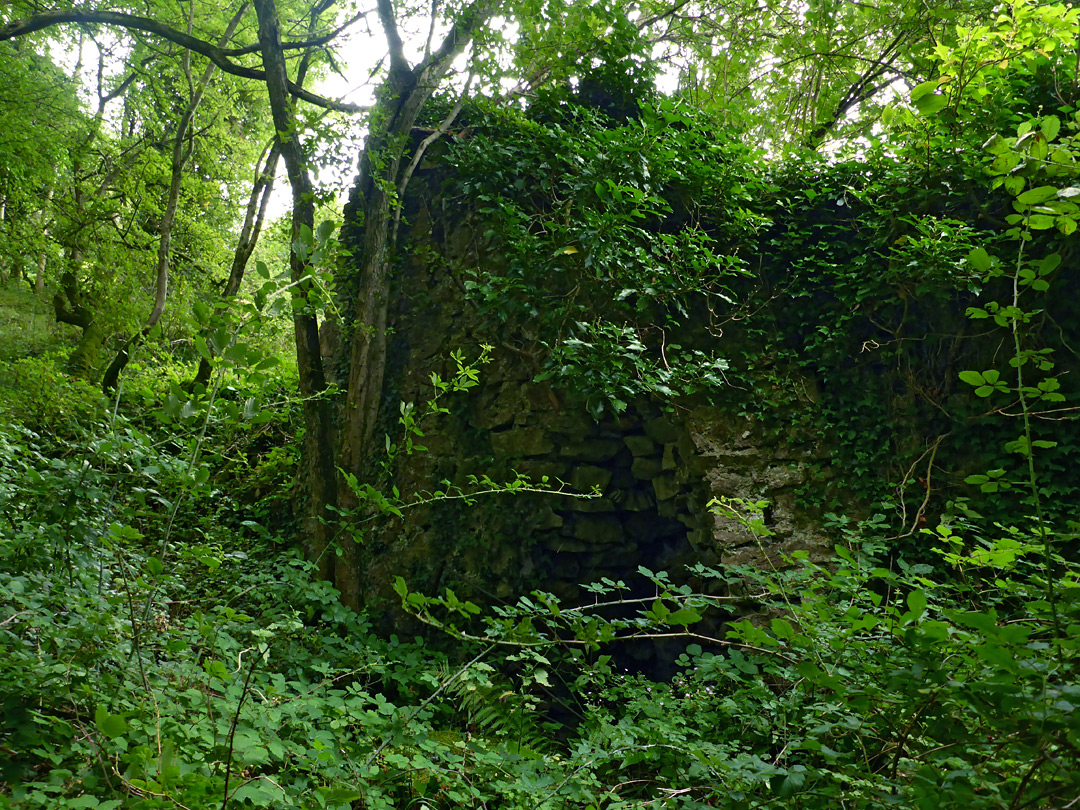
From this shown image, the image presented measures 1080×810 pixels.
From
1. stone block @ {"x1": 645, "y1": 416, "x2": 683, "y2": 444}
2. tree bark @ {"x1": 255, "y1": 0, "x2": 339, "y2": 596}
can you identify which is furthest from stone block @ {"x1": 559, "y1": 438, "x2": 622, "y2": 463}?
tree bark @ {"x1": 255, "y1": 0, "x2": 339, "y2": 596}

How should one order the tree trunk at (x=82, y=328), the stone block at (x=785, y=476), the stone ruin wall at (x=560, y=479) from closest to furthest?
the stone block at (x=785, y=476) → the stone ruin wall at (x=560, y=479) → the tree trunk at (x=82, y=328)

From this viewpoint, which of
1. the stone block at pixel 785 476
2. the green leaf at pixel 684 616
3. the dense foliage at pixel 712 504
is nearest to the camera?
the green leaf at pixel 684 616

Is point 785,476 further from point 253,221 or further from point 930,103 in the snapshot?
point 253,221

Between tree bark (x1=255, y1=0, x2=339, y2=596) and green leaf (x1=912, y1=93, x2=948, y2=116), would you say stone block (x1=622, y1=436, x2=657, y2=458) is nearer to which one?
tree bark (x1=255, y1=0, x2=339, y2=596)

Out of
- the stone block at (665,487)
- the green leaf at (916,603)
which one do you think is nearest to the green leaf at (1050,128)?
the green leaf at (916,603)

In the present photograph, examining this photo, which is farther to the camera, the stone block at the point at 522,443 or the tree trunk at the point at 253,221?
the tree trunk at the point at 253,221

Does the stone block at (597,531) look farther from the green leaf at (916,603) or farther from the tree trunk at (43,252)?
the tree trunk at (43,252)

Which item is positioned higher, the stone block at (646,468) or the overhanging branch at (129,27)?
the overhanging branch at (129,27)

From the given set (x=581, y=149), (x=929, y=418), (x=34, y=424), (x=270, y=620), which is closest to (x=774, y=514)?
(x=929, y=418)

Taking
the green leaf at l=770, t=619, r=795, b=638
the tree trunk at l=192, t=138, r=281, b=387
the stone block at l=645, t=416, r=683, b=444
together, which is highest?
the tree trunk at l=192, t=138, r=281, b=387

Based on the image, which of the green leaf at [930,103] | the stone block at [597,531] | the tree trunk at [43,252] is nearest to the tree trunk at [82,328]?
the tree trunk at [43,252]

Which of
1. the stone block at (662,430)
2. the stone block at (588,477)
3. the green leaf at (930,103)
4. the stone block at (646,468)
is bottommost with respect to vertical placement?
the stone block at (588,477)

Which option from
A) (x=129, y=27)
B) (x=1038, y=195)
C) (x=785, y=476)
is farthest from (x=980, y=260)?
(x=129, y=27)

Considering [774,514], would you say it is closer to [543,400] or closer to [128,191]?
[543,400]
